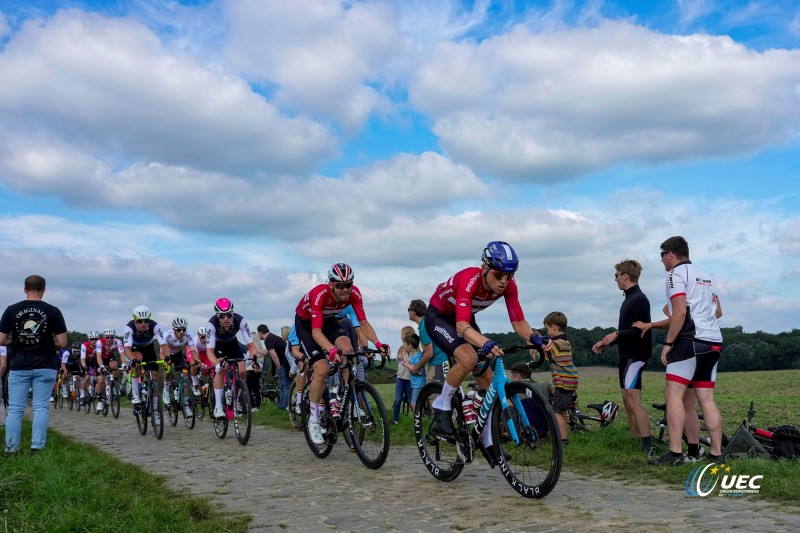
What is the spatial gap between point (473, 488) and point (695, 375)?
9.44ft

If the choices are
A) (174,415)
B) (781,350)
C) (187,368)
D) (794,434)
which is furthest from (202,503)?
(781,350)

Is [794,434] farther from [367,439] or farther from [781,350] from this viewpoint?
[781,350]

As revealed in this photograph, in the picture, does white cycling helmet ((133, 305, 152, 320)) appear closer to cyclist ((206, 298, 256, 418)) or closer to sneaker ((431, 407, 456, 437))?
cyclist ((206, 298, 256, 418))

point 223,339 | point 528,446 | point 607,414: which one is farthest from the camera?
point 223,339

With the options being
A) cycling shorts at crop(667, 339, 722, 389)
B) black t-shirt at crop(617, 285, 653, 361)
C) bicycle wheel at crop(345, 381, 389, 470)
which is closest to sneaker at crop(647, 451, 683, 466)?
cycling shorts at crop(667, 339, 722, 389)

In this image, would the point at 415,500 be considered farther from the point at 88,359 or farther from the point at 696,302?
the point at 88,359

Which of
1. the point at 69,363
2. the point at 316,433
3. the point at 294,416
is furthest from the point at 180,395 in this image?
the point at 69,363

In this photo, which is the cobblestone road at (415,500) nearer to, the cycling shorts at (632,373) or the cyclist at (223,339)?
the cycling shorts at (632,373)

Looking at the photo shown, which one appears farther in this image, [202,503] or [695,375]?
[695,375]

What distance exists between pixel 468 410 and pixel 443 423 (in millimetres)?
312

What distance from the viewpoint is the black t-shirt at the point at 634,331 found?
8.70 m

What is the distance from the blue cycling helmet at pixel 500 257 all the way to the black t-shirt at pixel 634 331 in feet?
8.57

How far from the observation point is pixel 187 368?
14.3 metres

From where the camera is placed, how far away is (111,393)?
64.8ft
